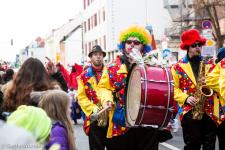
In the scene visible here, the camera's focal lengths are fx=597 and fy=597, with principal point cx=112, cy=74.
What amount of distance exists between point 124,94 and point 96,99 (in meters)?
1.40

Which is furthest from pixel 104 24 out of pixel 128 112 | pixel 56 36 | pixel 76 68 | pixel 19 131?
pixel 19 131

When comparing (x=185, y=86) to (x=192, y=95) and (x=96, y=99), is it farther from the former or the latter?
(x=96, y=99)

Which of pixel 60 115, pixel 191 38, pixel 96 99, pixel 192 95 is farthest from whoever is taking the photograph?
pixel 96 99

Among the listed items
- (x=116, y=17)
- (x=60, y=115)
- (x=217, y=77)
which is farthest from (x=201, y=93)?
(x=116, y=17)

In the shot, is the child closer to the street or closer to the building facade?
the street

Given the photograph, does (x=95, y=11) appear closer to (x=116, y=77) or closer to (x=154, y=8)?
(x=154, y=8)

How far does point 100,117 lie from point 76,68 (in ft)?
39.0

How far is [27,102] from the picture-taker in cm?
579

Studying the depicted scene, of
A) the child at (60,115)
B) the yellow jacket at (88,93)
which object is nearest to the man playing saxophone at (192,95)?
the yellow jacket at (88,93)

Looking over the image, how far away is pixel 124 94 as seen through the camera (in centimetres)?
640

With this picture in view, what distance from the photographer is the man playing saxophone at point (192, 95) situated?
7.22 meters

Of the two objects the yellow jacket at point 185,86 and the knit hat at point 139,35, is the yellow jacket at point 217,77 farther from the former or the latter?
the knit hat at point 139,35

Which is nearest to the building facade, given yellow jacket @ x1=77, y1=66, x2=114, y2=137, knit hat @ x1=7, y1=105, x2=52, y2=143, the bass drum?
yellow jacket @ x1=77, y1=66, x2=114, y2=137

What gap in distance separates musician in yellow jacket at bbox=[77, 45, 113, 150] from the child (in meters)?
1.45
